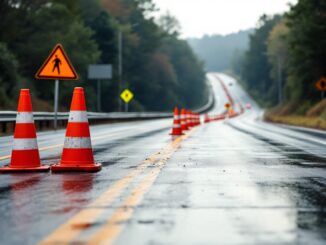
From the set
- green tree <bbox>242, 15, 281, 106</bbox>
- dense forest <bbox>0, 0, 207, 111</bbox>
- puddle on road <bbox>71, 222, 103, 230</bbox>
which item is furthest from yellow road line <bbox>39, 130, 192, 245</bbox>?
green tree <bbox>242, 15, 281, 106</bbox>

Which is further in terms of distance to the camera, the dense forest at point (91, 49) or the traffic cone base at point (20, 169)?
the dense forest at point (91, 49)

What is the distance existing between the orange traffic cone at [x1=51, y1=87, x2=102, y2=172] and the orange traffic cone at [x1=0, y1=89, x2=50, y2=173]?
34cm

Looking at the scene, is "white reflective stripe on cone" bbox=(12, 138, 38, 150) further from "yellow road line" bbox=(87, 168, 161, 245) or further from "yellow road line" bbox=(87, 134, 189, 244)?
"yellow road line" bbox=(87, 168, 161, 245)

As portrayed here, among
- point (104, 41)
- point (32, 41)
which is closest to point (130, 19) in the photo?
point (104, 41)

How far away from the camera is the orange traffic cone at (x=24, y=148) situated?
8.97 m

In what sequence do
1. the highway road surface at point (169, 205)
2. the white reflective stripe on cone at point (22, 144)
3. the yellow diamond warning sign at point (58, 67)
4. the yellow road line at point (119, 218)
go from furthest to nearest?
the yellow diamond warning sign at point (58, 67)
the white reflective stripe on cone at point (22, 144)
the highway road surface at point (169, 205)
the yellow road line at point (119, 218)

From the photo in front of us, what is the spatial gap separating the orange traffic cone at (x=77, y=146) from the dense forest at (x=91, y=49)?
31195 millimetres

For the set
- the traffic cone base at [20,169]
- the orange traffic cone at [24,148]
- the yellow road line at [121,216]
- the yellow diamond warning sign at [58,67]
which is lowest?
the traffic cone base at [20,169]

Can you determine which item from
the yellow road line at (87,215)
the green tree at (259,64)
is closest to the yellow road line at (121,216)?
the yellow road line at (87,215)

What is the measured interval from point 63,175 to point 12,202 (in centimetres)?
230

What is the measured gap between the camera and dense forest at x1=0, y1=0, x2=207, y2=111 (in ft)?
169

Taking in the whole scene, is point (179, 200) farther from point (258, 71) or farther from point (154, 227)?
point (258, 71)

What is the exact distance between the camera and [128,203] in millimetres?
5965

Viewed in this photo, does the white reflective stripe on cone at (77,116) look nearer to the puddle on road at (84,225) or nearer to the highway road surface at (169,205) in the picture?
the highway road surface at (169,205)
